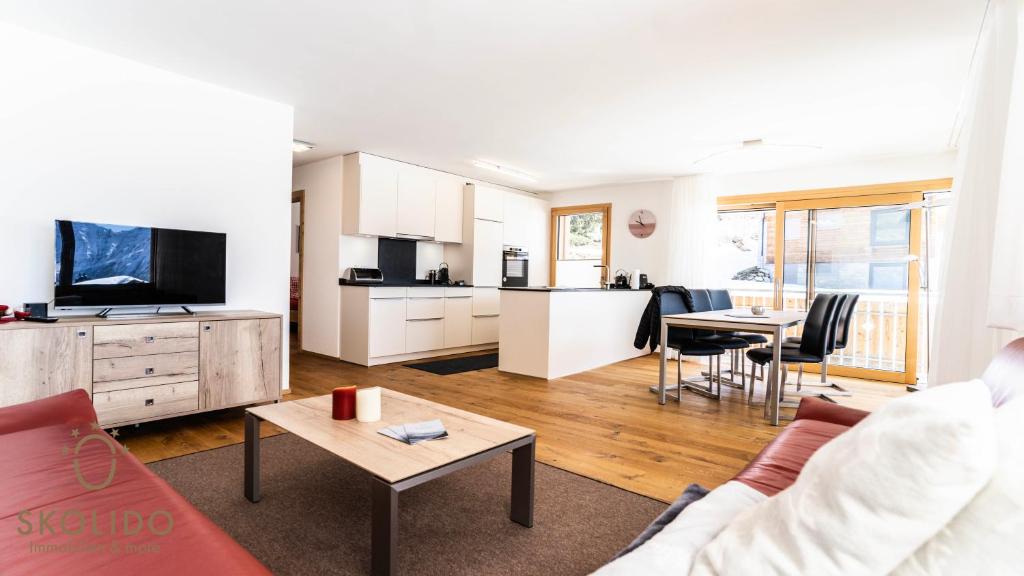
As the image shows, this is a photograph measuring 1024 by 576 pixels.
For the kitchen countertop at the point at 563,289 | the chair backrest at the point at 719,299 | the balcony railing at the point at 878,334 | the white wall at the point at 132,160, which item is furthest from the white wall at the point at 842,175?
the white wall at the point at 132,160

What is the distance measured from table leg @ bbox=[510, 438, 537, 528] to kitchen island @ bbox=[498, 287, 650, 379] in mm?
2870

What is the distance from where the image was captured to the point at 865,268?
213 inches

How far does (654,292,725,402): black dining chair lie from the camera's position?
414cm

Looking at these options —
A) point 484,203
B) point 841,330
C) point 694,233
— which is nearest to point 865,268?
point 841,330

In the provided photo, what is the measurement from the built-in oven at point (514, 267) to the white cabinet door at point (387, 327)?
1.88m

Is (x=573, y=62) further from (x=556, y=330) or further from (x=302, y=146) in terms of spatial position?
(x=302, y=146)

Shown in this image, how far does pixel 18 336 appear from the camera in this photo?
2475mm

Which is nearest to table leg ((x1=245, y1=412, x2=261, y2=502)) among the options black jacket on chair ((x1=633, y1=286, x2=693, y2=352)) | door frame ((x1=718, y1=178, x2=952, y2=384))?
black jacket on chair ((x1=633, y1=286, x2=693, y2=352))

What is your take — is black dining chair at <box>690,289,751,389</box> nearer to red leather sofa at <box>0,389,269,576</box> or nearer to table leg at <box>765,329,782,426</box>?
table leg at <box>765,329,782,426</box>

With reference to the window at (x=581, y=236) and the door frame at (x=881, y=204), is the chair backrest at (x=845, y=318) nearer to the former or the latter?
the door frame at (x=881, y=204)

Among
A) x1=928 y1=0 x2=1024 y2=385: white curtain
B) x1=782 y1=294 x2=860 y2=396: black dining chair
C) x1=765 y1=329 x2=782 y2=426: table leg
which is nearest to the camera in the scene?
x1=928 y1=0 x2=1024 y2=385: white curtain

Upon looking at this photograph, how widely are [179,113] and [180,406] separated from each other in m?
2.09

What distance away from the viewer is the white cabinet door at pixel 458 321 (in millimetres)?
6191

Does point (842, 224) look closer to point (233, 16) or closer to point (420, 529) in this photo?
point (420, 529)
